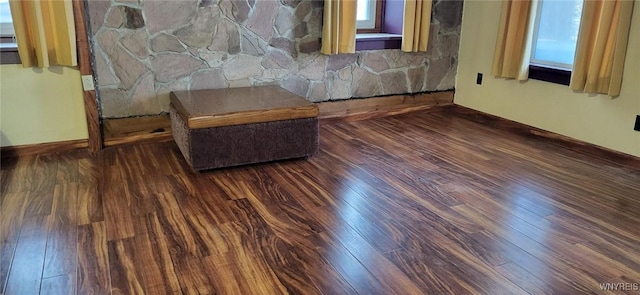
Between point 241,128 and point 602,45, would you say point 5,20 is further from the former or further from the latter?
point 602,45

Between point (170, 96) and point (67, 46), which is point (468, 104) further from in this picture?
point (67, 46)

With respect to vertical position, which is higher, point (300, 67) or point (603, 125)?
point (300, 67)

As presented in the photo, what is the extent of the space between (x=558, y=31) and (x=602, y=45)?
0.50 m

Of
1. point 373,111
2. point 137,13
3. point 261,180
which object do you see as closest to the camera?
point 261,180

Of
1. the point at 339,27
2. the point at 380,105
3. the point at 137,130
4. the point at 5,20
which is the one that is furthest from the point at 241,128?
the point at 380,105

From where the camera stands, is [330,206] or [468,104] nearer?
[330,206]

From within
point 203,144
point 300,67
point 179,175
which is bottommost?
point 179,175

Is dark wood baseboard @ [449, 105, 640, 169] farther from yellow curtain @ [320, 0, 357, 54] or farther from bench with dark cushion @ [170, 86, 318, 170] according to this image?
bench with dark cushion @ [170, 86, 318, 170]

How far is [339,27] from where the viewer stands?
366cm

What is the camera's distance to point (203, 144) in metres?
2.80

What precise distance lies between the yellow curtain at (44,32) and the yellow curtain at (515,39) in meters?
2.96

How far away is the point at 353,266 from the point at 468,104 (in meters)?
2.83

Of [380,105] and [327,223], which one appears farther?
[380,105]

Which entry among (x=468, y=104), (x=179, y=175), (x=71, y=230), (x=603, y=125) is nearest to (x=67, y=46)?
(x=179, y=175)
